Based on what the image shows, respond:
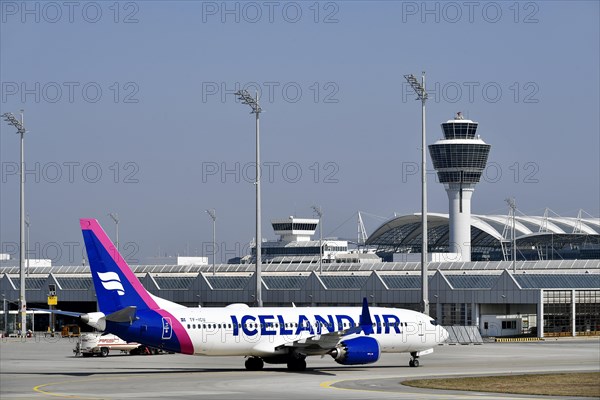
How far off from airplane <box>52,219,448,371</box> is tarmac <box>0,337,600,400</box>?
1.08 m

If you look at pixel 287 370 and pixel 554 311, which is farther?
pixel 554 311

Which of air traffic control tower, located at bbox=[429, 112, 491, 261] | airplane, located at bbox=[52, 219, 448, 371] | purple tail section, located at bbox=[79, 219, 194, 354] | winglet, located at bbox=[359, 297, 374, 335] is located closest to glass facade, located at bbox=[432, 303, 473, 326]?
airplane, located at bbox=[52, 219, 448, 371]

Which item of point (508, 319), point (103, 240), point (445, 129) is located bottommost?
point (508, 319)

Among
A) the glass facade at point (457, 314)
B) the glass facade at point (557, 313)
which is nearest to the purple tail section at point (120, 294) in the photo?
the glass facade at point (457, 314)

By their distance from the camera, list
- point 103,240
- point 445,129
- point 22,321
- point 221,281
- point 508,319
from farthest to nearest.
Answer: point 445,129, point 221,281, point 508,319, point 22,321, point 103,240

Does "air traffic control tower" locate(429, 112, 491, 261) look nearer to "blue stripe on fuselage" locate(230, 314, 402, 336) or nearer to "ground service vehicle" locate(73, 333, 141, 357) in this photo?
"ground service vehicle" locate(73, 333, 141, 357)

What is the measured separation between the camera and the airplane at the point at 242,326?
5328 centimetres

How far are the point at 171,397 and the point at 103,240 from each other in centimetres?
1384

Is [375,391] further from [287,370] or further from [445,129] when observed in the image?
[445,129]

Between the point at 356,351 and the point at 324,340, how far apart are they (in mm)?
1674

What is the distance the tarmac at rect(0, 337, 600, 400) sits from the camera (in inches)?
1725

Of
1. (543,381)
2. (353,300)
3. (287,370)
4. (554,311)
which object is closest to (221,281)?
(353,300)

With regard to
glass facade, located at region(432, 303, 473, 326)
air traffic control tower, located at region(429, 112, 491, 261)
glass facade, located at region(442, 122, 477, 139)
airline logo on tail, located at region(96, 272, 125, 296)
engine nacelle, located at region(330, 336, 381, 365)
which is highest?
glass facade, located at region(442, 122, 477, 139)

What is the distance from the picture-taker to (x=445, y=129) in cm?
18775
